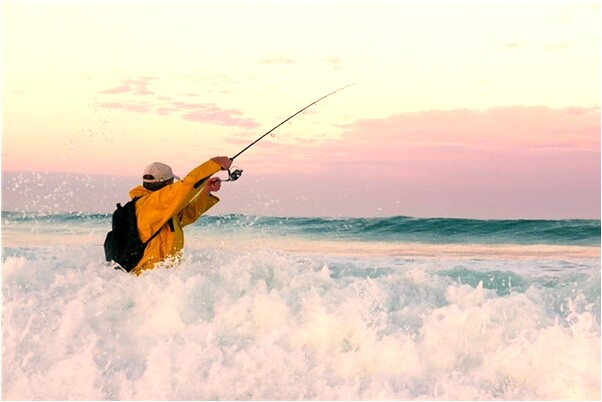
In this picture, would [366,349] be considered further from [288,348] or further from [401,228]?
[401,228]

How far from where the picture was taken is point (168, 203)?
5.69 metres

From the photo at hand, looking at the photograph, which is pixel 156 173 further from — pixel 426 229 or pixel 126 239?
pixel 426 229

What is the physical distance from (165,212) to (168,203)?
74 mm

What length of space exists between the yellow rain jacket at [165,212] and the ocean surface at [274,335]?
0.39 ft

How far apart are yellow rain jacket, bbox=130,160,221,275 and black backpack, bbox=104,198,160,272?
34mm

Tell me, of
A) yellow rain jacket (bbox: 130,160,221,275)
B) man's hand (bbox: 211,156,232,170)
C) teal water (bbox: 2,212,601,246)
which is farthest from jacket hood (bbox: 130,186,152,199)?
teal water (bbox: 2,212,601,246)

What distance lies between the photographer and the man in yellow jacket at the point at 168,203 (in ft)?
18.5

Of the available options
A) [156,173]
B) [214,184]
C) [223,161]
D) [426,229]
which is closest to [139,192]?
[156,173]

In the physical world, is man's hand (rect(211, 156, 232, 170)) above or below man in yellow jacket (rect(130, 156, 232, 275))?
above

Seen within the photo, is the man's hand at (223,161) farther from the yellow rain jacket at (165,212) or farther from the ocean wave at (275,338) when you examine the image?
the ocean wave at (275,338)

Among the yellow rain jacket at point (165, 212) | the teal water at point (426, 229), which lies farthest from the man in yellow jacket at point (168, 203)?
the teal water at point (426, 229)

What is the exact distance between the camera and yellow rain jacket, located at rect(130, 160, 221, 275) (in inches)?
221

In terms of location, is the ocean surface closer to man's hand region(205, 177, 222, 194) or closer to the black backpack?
the black backpack

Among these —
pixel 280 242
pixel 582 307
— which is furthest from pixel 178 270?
pixel 280 242
